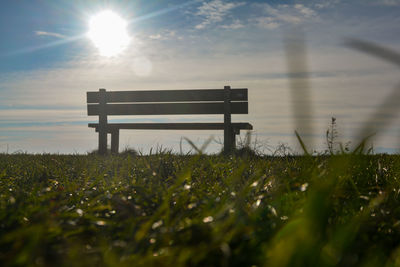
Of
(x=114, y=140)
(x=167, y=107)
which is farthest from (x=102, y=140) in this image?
(x=167, y=107)

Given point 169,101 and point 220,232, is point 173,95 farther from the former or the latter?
point 220,232

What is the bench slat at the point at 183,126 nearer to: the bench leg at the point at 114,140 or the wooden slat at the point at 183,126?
the wooden slat at the point at 183,126

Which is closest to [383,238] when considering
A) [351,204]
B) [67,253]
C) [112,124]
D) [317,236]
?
[351,204]

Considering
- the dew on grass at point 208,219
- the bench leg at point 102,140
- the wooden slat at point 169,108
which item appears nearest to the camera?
the dew on grass at point 208,219

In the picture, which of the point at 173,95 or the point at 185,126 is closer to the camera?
the point at 185,126

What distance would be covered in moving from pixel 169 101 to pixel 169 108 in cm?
16

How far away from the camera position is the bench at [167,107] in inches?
322

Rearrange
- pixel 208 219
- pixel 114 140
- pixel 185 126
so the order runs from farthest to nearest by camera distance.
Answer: pixel 114 140 < pixel 185 126 < pixel 208 219

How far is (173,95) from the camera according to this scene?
869 centimetres

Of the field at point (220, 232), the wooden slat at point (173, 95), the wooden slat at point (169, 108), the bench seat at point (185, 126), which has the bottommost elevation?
the field at point (220, 232)

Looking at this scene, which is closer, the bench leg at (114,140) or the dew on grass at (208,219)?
the dew on grass at (208,219)

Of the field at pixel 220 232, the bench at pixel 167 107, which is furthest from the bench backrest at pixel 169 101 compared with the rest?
the field at pixel 220 232

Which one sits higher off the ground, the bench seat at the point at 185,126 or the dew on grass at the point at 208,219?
the bench seat at the point at 185,126

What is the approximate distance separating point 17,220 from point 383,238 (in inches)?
58.4
